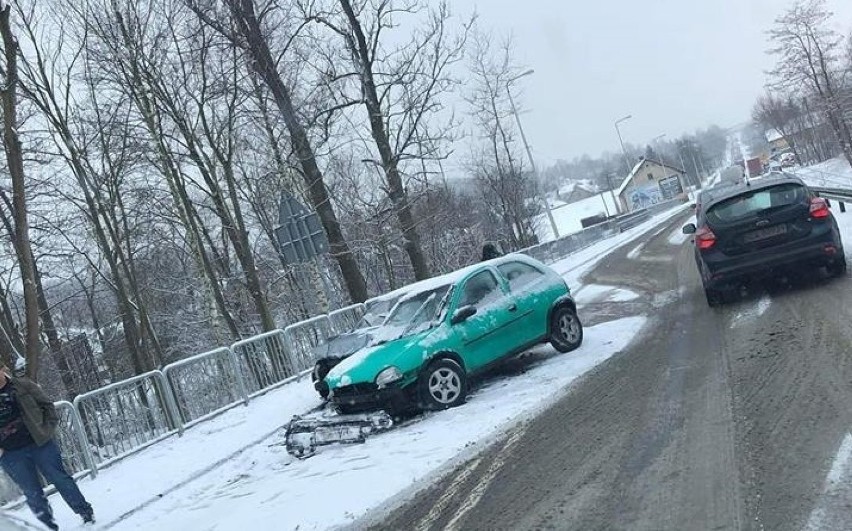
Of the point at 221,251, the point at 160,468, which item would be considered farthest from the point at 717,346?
the point at 221,251

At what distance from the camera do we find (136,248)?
32.8 meters

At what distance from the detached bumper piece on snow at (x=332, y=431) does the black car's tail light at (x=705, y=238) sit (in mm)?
5158

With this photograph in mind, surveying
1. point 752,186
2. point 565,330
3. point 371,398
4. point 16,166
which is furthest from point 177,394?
point 752,186

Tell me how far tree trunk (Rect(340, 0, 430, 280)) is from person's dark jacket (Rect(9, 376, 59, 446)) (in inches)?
702

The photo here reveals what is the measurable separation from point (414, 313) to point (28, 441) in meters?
4.73

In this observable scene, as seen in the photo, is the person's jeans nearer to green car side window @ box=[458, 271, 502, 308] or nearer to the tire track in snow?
the tire track in snow

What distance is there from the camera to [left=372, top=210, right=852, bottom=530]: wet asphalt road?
459 cm

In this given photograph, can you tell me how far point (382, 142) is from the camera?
25.7 meters

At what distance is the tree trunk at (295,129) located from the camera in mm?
19922

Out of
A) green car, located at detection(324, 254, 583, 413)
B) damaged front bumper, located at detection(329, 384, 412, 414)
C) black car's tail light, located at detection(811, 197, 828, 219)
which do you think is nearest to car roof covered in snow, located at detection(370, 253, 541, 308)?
green car, located at detection(324, 254, 583, 413)

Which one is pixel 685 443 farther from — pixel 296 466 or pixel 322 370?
pixel 322 370

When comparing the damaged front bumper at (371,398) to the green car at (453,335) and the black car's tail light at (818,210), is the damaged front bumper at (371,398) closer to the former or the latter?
the green car at (453,335)

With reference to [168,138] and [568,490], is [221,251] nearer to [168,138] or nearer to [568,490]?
[168,138]

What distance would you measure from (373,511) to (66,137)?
20.8 meters
